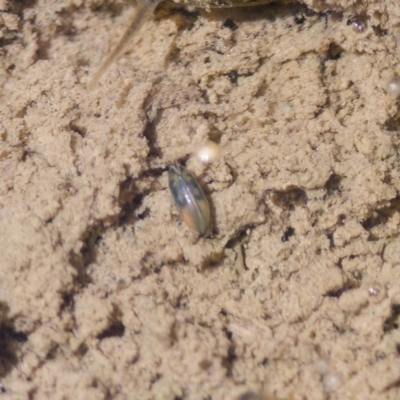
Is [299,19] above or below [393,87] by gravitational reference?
above

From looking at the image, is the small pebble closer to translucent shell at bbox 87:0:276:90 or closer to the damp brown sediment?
the damp brown sediment

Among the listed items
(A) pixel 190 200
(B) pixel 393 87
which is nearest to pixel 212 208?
(A) pixel 190 200

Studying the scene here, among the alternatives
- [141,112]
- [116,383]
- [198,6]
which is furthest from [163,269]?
[198,6]

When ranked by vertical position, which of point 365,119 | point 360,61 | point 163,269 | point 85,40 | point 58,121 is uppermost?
point 85,40

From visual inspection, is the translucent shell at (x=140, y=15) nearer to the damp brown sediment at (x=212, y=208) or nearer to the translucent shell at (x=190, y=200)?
the damp brown sediment at (x=212, y=208)

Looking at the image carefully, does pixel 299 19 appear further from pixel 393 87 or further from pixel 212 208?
pixel 212 208

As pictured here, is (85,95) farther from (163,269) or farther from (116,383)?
(116,383)
